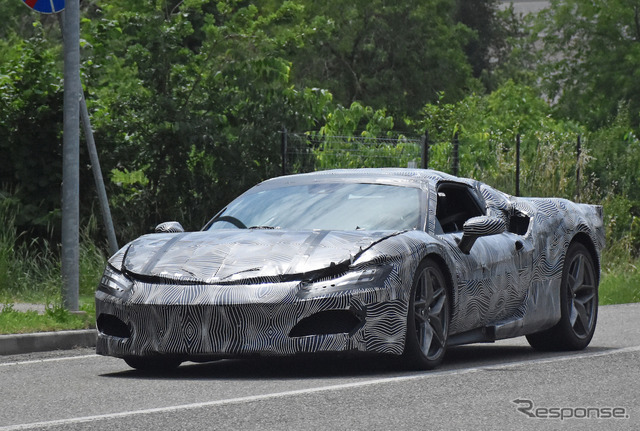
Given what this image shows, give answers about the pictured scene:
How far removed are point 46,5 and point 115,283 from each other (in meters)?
4.86

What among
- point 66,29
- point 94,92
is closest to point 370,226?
point 66,29

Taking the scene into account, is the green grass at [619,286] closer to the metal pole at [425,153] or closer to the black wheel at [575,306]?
the metal pole at [425,153]

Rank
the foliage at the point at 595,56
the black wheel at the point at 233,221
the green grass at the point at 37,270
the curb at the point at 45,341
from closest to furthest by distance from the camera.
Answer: the black wheel at the point at 233,221
the curb at the point at 45,341
the green grass at the point at 37,270
the foliage at the point at 595,56

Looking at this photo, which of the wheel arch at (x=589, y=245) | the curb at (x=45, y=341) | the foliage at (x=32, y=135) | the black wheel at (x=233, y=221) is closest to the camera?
the black wheel at (x=233, y=221)

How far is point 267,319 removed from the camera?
25.7 ft

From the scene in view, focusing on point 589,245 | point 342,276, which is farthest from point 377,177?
point 589,245

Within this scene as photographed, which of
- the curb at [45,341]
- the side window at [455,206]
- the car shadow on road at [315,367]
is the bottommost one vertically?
the curb at [45,341]

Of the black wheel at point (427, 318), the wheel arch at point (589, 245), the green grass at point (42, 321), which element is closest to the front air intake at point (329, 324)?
the black wheel at point (427, 318)

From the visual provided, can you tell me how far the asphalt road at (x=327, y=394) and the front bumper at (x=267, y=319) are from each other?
21cm

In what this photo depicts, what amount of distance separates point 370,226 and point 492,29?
69.5 metres

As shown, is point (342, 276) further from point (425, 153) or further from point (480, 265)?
point (425, 153)

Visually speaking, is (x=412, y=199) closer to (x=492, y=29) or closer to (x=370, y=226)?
(x=370, y=226)

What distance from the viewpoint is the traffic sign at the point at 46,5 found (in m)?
12.3

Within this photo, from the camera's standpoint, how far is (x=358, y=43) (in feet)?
210
